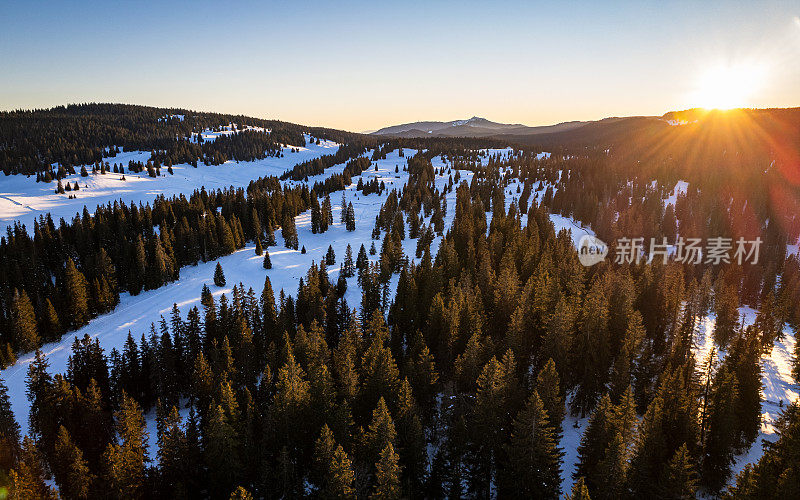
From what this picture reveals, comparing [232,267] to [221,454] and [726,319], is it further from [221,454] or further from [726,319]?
[726,319]

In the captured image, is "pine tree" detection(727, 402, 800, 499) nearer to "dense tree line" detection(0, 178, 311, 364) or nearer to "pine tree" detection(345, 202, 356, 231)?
"dense tree line" detection(0, 178, 311, 364)

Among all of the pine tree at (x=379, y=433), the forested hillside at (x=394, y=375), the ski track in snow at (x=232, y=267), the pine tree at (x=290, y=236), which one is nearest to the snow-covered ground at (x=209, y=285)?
the ski track in snow at (x=232, y=267)

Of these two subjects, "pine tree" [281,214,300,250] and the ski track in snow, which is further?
"pine tree" [281,214,300,250]

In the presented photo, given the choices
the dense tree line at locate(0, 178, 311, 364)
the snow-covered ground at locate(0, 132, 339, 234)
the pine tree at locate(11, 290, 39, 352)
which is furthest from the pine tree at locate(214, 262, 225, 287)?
the snow-covered ground at locate(0, 132, 339, 234)

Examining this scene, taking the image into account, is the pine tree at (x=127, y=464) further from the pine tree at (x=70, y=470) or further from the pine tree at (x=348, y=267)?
the pine tree at (x=348, y=267)

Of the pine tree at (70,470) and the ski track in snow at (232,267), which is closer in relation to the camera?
the pine tree at (70,470)
